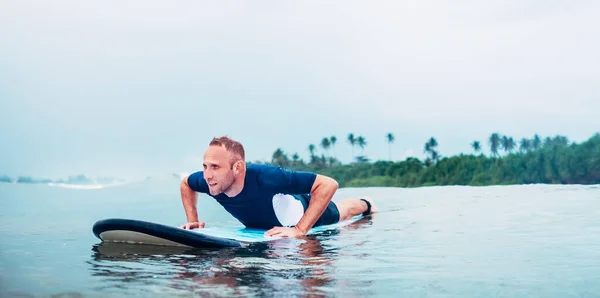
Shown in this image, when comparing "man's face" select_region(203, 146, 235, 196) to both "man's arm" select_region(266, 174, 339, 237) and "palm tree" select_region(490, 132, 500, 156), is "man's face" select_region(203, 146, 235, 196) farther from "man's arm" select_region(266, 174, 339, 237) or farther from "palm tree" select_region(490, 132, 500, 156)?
"palm tree" select_region(490, 132, 500, 156)

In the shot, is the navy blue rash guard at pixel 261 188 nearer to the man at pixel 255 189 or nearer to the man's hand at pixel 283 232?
the man at pixel 255 189

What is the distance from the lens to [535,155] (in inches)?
1117

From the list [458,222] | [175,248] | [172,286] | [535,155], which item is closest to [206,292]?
[172,286]

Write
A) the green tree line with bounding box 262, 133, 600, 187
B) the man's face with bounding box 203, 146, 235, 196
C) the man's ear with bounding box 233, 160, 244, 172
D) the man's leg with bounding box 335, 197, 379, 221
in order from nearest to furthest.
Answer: the man's face with bounding box 203, 146, 235, 196, the man's ear with bounding box 233, 160, 244, 172, the man's leg with bounding box 335, 197, 379, 221, the green tree line with bounding box 262, 133, 600, 187

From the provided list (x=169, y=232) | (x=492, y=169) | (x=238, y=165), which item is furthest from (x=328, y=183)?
(x=492, y=169)

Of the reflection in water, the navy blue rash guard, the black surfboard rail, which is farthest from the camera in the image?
the navy blue rash guard

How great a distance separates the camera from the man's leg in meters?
7.55

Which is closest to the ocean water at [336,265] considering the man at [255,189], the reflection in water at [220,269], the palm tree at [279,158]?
the reflection in water at [220,269]

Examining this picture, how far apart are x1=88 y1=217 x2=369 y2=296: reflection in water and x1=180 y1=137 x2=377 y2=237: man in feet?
1.78

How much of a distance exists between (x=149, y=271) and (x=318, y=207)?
7.25 feet

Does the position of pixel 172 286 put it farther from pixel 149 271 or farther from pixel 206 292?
pixel 149 271

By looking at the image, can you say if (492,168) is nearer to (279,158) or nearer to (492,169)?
(492,169)

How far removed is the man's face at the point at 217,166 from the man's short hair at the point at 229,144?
0.04 metres

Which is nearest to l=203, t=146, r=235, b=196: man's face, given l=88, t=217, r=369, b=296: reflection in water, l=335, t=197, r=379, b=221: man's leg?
l=88, t=217, r=369, b=296: reflection in water
